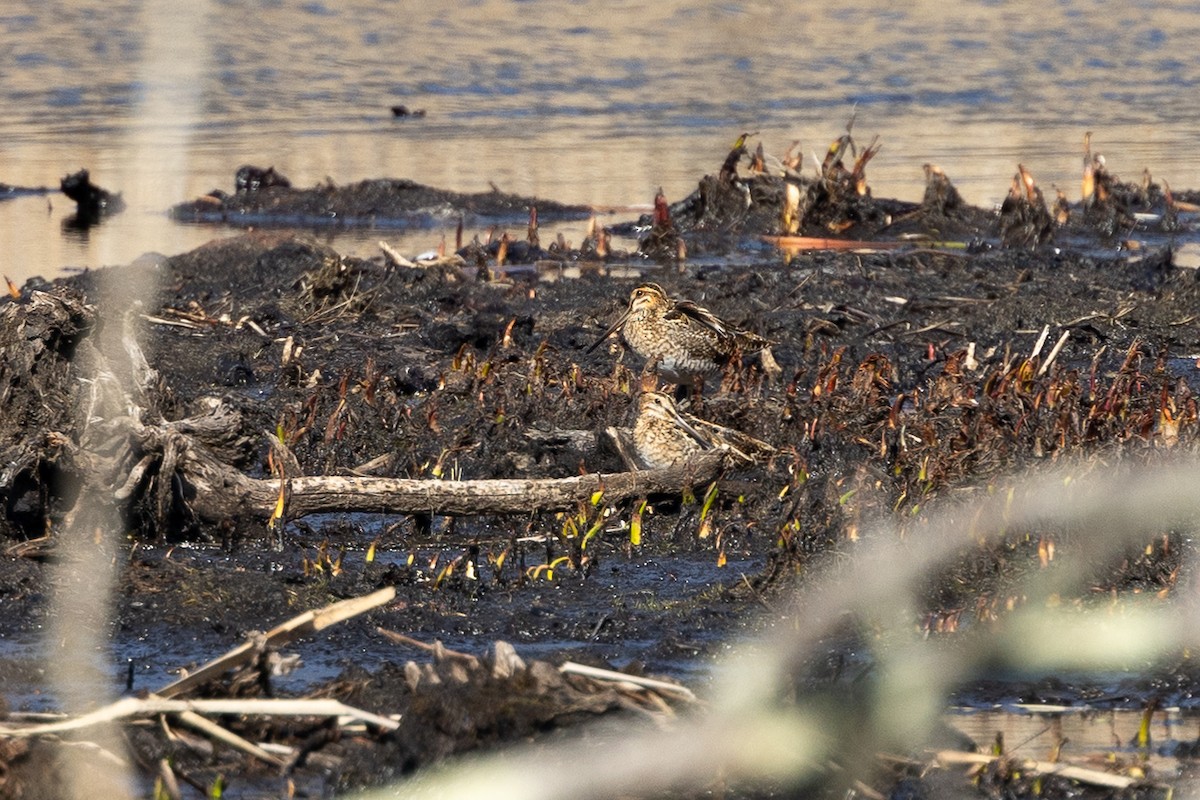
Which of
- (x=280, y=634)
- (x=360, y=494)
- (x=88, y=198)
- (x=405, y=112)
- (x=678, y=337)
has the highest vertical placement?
(x=280, y=634)

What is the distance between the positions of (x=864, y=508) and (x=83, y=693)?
2482 mm

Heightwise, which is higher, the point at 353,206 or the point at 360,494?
the point at 360,494

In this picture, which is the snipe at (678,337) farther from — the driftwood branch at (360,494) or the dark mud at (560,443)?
the driftwood branch at (360,494)

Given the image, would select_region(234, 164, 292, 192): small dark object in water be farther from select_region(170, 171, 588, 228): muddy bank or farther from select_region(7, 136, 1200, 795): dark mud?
select_region(7, 136, 1200, 795): dark mud

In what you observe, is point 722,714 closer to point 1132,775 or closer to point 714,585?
point 1132,775

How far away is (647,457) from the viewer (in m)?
6.59

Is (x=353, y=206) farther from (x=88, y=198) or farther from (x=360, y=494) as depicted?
(x=360, y=494)

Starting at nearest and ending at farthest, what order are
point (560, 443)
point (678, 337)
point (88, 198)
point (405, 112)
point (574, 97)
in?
point (560, 443) → point (678, 337) → point (88, 198) → point (405, 112) → point (574, 97)

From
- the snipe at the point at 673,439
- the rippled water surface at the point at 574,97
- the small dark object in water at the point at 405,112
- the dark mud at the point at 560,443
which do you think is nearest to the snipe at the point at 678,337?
the dark mud at the point at 560,443

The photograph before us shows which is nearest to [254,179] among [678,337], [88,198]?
[88,198]

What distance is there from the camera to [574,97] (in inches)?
828

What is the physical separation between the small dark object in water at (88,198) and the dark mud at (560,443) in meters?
3.41

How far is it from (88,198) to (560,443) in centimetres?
889

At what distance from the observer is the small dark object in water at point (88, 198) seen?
14359 millimetres
